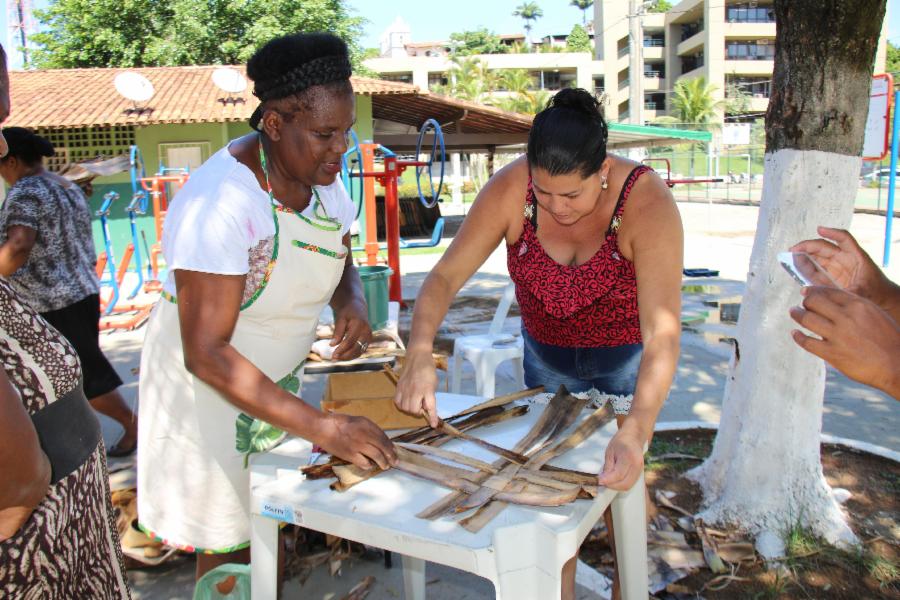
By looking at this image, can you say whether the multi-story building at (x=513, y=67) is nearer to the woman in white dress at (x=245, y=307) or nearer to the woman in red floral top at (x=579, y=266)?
the woman in red floral top at (x=579, y=266)

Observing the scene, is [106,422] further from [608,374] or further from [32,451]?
[32,451]

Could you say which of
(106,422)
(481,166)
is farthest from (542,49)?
(106,422)

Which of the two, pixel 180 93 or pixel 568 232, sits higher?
pixel 180 93

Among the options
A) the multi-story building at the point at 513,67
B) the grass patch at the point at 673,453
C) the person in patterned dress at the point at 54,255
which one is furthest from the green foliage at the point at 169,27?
the multi-story building at the point at 513,67

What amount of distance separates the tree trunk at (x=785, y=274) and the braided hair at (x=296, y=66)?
180 cm

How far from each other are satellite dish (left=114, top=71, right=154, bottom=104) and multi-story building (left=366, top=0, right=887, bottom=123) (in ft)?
127

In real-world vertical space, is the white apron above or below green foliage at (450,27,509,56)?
below

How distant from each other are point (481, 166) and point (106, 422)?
33.3 meters

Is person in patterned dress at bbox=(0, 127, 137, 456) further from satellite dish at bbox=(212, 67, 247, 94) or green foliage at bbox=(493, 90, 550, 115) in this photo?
green foliage at bbox=(493, 90, 550, 115)

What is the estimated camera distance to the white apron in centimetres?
178

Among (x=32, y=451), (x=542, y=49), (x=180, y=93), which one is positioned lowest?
(x=32, y=451)

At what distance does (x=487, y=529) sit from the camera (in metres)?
1.33

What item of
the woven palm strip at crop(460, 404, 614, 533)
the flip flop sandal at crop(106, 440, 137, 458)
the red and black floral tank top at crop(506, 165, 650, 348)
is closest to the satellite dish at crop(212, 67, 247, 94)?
the flip flop sandal at crop(106, 440, 137, 458)

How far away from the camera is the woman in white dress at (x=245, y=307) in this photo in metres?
1.55
